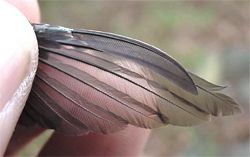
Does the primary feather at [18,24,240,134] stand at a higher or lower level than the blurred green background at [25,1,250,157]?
higher

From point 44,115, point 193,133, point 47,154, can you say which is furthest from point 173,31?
point 44,115

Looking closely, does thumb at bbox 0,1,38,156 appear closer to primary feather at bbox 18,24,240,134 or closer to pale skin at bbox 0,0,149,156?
primary feather at bbox 18,24,240,134

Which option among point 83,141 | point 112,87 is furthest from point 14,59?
point 83,141

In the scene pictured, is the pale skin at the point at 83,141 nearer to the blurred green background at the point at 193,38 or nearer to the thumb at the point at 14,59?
the thumb at the point at 14,59

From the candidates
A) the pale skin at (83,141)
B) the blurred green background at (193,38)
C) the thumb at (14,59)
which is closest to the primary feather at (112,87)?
the thumb at (14,59)

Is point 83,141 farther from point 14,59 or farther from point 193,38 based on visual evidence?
point 193,38

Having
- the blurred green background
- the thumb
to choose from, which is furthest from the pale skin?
the blurred green background

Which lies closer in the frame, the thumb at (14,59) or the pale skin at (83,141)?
the thumb at (14,59)
